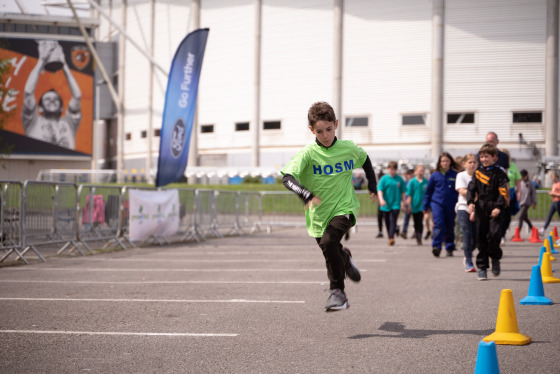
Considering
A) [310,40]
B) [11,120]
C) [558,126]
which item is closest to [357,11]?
[310,40]

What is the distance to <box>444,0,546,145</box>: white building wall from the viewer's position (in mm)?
43969

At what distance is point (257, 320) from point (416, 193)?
1120 cm

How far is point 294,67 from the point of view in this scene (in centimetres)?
4991

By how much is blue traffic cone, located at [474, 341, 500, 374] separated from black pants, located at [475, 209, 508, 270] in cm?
601

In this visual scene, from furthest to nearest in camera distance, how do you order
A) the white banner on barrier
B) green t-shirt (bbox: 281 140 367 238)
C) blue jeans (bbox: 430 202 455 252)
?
1. the white banner on barrier
2. blue jeans (bbox: 430 202 455 252)
3. green t-shirt (bbox: 281 140 367 238)

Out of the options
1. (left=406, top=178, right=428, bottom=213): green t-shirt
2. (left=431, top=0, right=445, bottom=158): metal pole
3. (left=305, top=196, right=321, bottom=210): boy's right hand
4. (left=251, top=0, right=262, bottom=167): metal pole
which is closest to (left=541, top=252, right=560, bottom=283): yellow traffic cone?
(left=305, top=196, right=321, bottom=210): boy's right hand

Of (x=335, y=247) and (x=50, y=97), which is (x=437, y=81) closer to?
(x=50, y=97)

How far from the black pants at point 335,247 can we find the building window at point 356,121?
4209 centimetres

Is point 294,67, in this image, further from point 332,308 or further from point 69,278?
point 332,308

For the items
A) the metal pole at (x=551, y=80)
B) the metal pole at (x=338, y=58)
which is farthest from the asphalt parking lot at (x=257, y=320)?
the metal pole at (x=338, y=58)

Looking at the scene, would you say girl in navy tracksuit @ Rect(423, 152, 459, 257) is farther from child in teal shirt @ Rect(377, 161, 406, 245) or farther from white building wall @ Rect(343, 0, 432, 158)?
white building wall @ Rect(343, 0, 432, 158)

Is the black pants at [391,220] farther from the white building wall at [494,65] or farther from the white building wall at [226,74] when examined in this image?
the white building wall at [226,74]

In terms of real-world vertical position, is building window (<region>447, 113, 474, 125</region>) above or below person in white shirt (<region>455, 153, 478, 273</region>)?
above

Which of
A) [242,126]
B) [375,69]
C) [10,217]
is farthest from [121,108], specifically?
[10,217]
